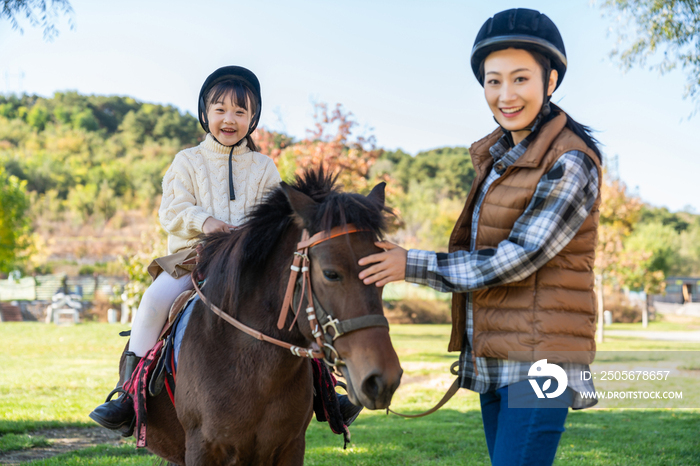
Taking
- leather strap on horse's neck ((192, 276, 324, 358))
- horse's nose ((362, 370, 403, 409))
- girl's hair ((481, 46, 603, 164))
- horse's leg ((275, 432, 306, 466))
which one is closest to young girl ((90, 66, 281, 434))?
leather strap on horse's neck ((192, 276, 324, 358))

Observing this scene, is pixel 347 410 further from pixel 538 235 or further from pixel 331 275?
pixel 538 235

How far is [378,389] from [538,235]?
32.4 inches

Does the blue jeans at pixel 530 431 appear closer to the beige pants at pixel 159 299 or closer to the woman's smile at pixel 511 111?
the woman's smile at pixel 511 111

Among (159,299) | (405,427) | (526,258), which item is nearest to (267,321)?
(159,299)

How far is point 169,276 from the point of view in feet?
10.8

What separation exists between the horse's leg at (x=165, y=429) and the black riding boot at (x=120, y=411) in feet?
0.50

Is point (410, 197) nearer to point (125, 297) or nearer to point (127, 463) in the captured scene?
point (125, 297)

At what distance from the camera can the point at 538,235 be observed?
6.26 ft

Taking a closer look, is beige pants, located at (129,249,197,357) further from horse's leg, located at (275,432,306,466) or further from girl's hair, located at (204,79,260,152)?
horse's leg, located at (275,432,306,466)

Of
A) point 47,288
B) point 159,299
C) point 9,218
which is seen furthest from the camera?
point 47,288

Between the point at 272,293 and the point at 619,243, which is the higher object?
the point at 619,243

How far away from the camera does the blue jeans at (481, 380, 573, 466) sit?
74.8 inches

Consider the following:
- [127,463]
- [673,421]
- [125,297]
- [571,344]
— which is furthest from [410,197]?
[571,344]

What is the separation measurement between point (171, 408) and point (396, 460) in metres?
3.74
